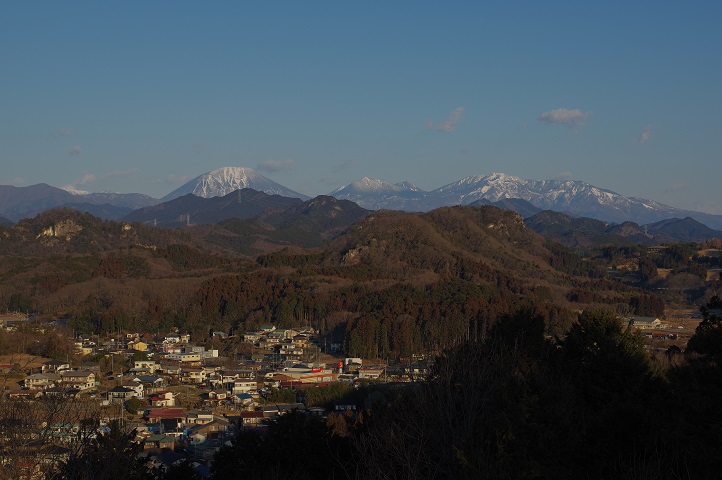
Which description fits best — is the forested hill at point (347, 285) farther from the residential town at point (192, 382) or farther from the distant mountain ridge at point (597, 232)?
the distant mountain ridge at point (597, 232)

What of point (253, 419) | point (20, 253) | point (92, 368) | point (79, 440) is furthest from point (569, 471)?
point (20, 253)

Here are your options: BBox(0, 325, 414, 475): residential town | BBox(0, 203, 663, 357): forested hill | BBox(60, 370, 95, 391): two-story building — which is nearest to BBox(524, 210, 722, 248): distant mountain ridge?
BBox(0, 203, 663, 357): forested hill

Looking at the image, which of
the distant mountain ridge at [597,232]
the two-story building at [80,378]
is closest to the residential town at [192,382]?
the two-story building at [80,378]

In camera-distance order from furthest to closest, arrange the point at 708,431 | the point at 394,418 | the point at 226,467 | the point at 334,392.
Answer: the point at 334,392 → the point at 226,467 → the point at 394,418 → the point at 708,431

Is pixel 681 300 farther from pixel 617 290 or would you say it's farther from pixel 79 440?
pixel 79 440

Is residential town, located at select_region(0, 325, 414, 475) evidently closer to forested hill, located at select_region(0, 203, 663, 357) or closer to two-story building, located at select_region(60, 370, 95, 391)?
two-story building, located at select_region(60, 370, 95, 391)

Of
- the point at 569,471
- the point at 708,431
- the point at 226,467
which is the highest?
the point at 708,431

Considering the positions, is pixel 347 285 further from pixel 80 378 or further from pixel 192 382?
pixel 80 378

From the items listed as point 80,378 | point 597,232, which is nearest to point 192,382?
point 80,378
